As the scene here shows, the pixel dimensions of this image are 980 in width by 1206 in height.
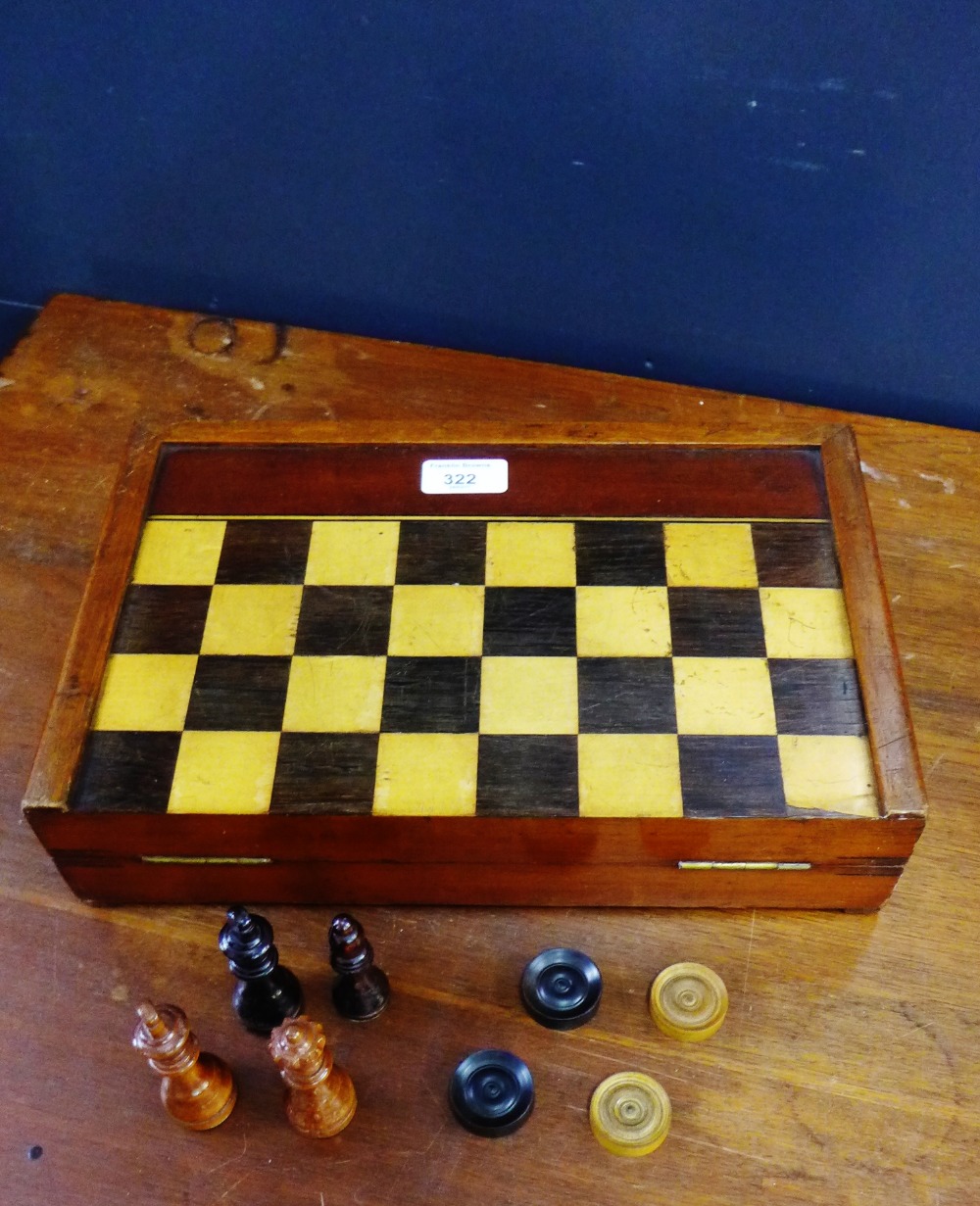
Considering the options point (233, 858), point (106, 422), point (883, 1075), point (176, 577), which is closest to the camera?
point (883, 1075)

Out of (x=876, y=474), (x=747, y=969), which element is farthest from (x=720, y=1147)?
(x=876, y=474)

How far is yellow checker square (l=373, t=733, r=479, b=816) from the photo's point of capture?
1.36 m

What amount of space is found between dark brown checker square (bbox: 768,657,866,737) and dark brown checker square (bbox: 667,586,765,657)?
1.8 inches

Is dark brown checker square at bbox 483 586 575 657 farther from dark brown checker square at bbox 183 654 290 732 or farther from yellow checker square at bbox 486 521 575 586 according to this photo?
dark brown checker square at bbox 183 654 290 732

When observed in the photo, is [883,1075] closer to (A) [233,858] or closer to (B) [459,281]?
(A) [233,858]

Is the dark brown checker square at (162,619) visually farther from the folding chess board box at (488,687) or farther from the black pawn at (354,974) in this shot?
the black pawn at (354,974)

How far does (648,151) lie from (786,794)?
999mm

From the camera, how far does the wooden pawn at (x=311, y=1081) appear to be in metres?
1.17

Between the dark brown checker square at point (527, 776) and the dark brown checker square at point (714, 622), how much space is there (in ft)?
0.69

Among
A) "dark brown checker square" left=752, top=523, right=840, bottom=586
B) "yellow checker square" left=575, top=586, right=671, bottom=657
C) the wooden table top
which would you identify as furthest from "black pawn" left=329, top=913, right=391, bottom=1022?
"dark brown checker square" left=752, top=523, right=840, bottom=586

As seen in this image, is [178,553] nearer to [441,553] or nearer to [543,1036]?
[441,553]

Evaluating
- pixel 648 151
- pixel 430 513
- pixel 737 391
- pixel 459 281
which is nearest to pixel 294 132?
pixel 459 281

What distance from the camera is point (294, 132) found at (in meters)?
1.87

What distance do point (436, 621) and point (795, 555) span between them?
19.0 inches
